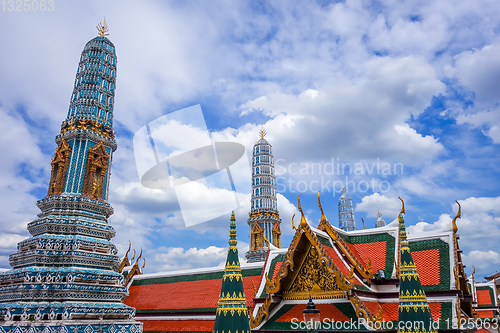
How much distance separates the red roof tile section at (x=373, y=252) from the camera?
12.6 meters

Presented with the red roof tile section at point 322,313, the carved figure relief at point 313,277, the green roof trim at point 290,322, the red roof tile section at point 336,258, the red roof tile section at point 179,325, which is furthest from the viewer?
the red roof tile section at point 179,325

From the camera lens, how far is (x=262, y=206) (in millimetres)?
55531

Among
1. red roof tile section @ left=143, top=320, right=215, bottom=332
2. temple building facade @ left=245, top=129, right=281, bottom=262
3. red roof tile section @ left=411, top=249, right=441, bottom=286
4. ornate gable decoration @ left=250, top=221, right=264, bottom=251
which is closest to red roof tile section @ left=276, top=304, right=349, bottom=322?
red roof tile section @ left=411, top=249, right=441, bottom=286

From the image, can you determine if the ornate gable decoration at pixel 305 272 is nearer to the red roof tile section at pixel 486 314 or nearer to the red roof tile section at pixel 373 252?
the red roof tile section at pixel 373 252

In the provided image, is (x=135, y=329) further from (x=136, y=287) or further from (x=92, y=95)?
(x=92, y=95)

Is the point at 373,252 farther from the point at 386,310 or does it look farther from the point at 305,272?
the point at 305,272

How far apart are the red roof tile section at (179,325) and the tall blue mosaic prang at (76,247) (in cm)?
233

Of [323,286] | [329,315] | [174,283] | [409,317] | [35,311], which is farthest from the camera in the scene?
[174,283]

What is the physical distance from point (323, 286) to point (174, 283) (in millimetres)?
13370

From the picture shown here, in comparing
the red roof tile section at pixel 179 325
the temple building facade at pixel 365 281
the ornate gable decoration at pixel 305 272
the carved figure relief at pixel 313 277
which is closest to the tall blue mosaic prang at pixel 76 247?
the red roof tile section at pixel 179 325

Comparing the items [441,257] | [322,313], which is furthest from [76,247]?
[441,257]

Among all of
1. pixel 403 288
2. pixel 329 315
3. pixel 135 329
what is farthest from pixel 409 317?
pixel 135 329

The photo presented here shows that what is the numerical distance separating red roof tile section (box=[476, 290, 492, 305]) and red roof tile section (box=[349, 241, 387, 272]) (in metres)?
20.1

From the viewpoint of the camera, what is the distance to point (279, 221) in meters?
55.0
